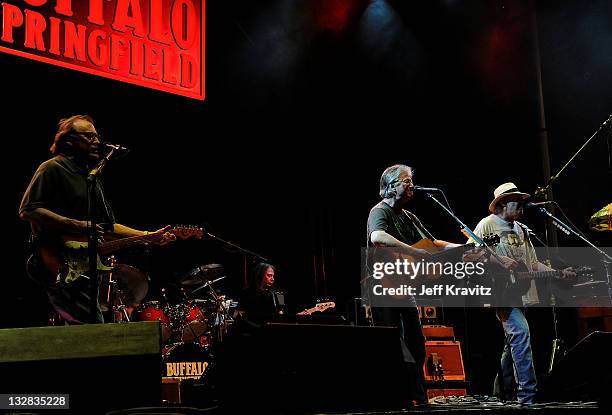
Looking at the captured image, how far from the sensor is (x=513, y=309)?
5.93 metres

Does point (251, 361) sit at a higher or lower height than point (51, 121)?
lower

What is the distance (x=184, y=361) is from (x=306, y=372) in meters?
4.71

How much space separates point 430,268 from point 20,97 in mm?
4968

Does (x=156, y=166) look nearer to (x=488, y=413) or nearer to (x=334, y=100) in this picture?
(x=334, y=100)

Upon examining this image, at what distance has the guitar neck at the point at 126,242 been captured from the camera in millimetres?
4414

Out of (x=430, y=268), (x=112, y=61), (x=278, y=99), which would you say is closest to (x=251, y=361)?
(x=430, y=268)

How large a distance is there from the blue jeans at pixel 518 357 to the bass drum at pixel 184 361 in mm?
3292

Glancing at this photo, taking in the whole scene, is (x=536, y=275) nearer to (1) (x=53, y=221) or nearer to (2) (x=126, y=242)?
(2) (x=126, y=242)

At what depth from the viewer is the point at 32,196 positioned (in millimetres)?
4129

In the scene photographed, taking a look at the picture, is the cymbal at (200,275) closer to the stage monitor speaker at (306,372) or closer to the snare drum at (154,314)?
the snare drum at (154,314)

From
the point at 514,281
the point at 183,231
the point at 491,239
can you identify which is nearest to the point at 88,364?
the point at 183,231

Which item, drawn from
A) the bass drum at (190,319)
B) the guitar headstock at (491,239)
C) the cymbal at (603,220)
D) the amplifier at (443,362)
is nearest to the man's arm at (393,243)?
the guitar headstock at (491,239)

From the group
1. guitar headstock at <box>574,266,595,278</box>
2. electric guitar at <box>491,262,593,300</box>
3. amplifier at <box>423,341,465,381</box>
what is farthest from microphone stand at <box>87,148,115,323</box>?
guitar headstock at <box>574,266,595,278</box>

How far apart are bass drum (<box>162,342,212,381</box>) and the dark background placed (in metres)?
1.59
